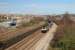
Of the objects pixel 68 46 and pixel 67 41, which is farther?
pixel 67 41

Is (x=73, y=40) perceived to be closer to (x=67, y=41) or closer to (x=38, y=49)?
(x=67, y=41)

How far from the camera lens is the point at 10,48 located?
110 feet

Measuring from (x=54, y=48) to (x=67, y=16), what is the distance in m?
55.8

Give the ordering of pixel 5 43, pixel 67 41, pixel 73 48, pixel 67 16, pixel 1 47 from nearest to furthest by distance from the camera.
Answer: pixel 73 48
pixel 67 41
pixel 1 47
pixel 5 43
pixel 67 16

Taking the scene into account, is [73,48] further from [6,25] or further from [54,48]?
[6,25]

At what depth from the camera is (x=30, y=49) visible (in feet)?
109

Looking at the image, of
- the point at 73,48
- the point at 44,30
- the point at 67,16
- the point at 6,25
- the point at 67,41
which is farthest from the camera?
the point at 67,16

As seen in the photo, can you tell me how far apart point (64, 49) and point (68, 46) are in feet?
2.32

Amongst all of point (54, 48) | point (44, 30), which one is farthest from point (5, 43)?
point (44, 30)

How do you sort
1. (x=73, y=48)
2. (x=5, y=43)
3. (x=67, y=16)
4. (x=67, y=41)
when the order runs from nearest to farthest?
(x=73, y=48), (x=67, y=41), (x=5, y=43), (x=67, y=16)

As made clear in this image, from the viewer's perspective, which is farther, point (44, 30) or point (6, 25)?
point (6, 25)

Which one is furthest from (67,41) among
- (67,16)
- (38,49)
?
(67,16)

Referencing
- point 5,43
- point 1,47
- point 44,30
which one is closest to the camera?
point 1,47

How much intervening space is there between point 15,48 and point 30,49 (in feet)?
6.78
